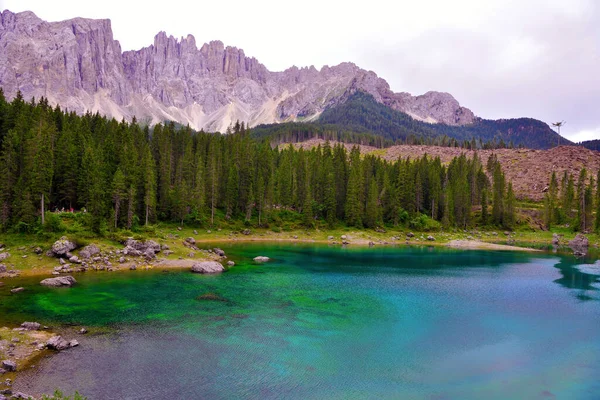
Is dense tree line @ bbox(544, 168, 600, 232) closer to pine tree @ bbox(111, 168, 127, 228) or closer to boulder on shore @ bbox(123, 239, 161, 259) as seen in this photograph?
boulder on shore @ bbox(123, 239, 161, 259)

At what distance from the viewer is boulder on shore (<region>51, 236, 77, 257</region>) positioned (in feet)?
171

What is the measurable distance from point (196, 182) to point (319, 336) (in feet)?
268

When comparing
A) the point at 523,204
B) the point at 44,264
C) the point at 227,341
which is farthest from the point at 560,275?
the point at 523,204

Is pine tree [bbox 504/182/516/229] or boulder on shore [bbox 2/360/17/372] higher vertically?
pine tree [bbox 504/182/516/229]

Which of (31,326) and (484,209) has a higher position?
(484,209)

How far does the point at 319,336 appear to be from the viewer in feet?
108

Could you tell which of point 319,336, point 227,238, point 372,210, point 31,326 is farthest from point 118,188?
point 372,210

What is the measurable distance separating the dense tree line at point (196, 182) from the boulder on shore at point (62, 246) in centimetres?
612

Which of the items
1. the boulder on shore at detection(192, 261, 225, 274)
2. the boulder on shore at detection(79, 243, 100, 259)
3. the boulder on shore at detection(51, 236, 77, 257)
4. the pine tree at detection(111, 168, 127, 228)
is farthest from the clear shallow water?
the pine tree at detection(111, 168, 127, 228)

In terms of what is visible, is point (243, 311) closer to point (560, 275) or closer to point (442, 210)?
point (560, 275)

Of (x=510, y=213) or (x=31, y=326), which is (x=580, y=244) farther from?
(x=31, y=326)

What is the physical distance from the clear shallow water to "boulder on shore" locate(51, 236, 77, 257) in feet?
23.0

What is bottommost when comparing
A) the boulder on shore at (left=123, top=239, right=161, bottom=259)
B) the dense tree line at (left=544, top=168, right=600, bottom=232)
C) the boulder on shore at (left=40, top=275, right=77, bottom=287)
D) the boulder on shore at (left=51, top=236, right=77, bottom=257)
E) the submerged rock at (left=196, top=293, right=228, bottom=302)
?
the submerged rock at (left=196, top=293, right=228, bottom=302)

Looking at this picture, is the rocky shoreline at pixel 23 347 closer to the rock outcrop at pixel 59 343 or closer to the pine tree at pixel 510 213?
the rock outcrop at pixel 59 343
